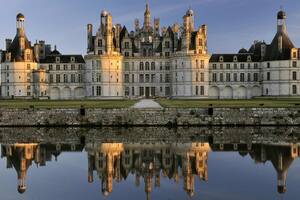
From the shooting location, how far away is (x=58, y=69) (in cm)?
8056

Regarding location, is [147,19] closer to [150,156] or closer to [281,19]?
[281,19]

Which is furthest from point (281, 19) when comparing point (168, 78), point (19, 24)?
point (19, 24)

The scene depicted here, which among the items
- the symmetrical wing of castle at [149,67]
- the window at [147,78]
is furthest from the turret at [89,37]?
the window at [147,78]

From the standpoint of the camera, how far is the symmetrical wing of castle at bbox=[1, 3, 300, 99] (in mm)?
74188

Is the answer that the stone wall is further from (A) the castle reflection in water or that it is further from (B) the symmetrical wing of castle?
(B) the symmetrical wing of castle

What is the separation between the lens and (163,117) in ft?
124

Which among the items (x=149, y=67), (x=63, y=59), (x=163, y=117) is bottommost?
(x=163, y=117)

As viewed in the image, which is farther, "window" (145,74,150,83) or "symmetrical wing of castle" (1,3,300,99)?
"window" (145,74,150,83)

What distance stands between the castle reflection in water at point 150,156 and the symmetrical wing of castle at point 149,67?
45.7 m

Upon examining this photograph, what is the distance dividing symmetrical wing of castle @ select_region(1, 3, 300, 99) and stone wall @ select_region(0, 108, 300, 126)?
3518cm

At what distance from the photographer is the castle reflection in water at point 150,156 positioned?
55.7ft

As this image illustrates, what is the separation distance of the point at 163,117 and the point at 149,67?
136 ft

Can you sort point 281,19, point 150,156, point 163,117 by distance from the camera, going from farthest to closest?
point 281,19 < point 163,117 < point 150,156

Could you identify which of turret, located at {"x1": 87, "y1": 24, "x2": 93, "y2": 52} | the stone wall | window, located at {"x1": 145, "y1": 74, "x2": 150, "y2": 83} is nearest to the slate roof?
turret, located at {"x1": 87, "y1": 24, "x2": 93, "y2": 52}
